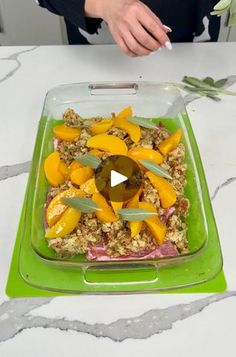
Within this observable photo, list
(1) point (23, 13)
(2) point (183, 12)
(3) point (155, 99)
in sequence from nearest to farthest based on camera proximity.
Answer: (3) point (155, 99) → (2) point (183, 12) → (1) point (23, 13)

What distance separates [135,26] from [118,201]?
1.23ft

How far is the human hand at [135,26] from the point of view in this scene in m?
0.81

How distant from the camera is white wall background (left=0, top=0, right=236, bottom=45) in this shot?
64.6 inches

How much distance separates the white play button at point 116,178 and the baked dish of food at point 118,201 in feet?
0.06

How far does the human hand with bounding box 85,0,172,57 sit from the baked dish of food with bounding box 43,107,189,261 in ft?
0.56

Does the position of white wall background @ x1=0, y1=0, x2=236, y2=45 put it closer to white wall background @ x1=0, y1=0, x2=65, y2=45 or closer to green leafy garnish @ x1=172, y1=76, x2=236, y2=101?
white wall background @ x1=0, y1=0, x2=65, y2=45

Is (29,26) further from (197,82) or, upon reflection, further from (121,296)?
(121,296)

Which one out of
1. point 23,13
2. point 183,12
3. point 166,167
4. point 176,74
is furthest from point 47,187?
point 23,13

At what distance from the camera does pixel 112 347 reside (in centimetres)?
56

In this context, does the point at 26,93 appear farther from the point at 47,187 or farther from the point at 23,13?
the point at 23,13

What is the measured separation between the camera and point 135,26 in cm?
83

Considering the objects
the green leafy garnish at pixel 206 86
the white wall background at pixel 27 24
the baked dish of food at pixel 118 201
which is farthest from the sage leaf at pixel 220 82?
the white wall background at pixel 27 24

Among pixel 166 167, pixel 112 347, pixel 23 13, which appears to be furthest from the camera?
pixel 23 13

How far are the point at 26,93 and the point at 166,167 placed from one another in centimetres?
41
